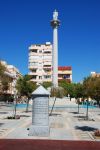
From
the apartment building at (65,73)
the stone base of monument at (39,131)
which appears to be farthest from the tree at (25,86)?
the apartment building at (65,73)

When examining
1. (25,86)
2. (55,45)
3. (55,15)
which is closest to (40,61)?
(55,15)

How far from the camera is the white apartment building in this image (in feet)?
444

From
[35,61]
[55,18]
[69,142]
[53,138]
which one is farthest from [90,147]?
[35,61]

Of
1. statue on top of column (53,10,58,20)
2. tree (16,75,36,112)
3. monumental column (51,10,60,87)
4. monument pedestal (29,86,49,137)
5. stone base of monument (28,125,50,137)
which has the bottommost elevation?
stone base of monument (28,125,50,137)

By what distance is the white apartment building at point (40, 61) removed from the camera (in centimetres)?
13538

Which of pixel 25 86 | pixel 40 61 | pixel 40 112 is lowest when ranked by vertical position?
pixel 40 112

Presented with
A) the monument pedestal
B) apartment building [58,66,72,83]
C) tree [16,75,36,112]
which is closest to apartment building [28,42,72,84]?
apartment building [58,66,72,83]

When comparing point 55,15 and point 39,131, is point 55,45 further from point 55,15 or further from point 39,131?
point 39,131

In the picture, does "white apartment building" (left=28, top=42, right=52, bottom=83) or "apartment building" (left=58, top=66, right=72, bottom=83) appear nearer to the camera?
"white apartment building" (left=28, top=42, right=52, bottom=83)

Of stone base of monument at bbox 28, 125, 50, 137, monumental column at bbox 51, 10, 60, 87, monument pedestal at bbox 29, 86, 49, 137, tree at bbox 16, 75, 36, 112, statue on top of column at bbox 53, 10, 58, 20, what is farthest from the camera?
statue on top of column at bbox 53, 10, 58, 20

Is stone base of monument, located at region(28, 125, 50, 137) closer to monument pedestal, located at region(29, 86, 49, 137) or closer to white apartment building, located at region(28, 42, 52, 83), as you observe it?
monument pedestal, located at region(29, 86, 49, 137)

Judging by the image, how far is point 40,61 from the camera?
138 meters

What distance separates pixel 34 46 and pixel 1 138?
11630 cm

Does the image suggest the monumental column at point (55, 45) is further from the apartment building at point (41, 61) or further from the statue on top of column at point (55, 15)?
the apartment building at point (41, 61)
